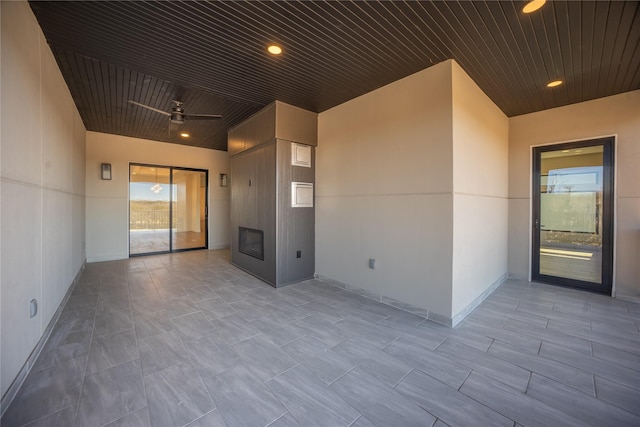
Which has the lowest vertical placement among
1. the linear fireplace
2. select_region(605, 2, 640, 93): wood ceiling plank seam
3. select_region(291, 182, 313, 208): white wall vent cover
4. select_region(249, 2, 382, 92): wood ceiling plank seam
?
the linear fireplace

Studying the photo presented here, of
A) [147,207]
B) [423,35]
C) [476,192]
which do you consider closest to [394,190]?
[476,192]

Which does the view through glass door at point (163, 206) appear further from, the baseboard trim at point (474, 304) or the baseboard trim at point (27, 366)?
the baseboard trim at point (474, 304)

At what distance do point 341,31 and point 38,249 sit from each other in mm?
3592

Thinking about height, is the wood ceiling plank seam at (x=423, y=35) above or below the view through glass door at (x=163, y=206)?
above

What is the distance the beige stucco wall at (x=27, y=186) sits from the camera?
5.58 feet

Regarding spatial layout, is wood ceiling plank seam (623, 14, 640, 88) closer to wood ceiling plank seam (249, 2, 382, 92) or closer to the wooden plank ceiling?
the wooden plank ceiling

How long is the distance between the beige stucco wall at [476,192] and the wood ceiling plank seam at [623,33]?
1.23 meters

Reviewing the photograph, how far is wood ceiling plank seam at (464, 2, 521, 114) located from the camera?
2.21 m

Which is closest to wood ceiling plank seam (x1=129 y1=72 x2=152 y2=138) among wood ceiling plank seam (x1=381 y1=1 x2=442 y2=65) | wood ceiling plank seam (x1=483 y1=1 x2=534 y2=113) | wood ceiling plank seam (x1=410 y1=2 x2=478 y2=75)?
wood ceiling plank seam (x1=381 y1=1 x2=442 y2=65)

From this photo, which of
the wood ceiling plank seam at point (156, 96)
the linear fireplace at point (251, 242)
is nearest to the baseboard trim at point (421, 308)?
the linear fireplace at point (251, 242)

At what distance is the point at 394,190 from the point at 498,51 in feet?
6.10

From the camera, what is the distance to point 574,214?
13.6 feet

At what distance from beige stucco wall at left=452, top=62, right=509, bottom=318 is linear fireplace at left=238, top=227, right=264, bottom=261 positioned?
10.4 ft

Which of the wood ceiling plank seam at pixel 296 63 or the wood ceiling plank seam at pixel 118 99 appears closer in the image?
the wood ceiling plank seam at pixel 296 63
